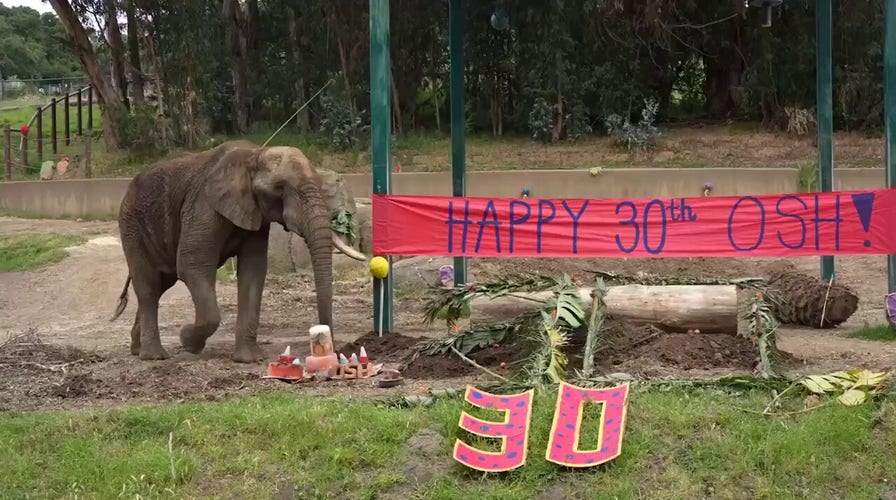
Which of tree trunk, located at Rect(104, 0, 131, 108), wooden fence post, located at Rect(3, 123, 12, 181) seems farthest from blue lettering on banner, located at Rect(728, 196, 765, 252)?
tree trunk, located at Rect(104, 0, 131, 108)

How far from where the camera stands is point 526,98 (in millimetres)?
29844

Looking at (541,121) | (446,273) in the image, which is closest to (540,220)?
(446,273)

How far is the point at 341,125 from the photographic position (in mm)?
28656

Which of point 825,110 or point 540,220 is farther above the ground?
point 825,110

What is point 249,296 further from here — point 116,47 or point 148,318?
point 116,47

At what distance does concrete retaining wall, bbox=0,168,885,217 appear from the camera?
2209cm

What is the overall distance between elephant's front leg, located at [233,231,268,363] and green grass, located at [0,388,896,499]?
3.24 m

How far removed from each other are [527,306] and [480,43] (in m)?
21.8

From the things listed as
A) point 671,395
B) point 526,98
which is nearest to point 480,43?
point 526,98

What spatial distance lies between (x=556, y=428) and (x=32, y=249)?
1538cm

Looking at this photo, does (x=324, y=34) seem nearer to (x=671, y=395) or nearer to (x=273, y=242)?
(x=273, y=242)

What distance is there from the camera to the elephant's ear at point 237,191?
10.1m

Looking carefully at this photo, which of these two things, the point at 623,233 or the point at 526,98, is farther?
the point at 526,98

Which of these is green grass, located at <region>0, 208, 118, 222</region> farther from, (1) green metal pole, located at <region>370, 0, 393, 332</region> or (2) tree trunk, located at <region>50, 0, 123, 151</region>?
(1) green metal pole, located at <region>370, 0, 393, 332</region>
